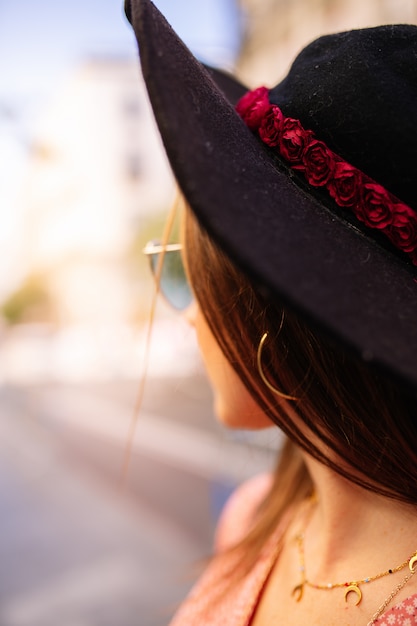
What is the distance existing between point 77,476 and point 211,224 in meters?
4.66

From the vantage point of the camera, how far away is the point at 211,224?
389 millimetres

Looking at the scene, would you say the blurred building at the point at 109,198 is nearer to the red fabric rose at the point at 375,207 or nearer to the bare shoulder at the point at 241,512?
the bare shoulder at the point at 241,512

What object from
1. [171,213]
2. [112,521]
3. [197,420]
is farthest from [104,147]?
[171,213]

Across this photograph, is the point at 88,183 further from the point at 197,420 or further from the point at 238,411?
the point at 238,411

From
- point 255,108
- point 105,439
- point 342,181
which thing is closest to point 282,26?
point 105,439

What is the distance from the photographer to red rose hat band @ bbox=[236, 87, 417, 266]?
530 millimetres

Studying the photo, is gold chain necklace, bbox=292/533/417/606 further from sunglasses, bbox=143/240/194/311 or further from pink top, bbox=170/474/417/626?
sunglasses, bbox=143/240/194/311

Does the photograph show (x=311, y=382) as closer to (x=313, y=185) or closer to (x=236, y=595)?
(x=313, y=185)

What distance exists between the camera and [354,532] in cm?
72

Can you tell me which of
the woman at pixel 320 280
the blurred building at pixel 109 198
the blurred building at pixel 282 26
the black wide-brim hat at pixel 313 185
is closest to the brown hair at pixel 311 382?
the woman at pixel 320 280

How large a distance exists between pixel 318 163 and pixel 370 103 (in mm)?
70

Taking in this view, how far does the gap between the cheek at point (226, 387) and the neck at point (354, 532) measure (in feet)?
0.37

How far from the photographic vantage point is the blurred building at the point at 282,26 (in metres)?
10.2

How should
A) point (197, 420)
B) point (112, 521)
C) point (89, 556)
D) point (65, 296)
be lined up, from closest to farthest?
point (89, 556)
point (112, 521)
point (197, 420)
point (65, 296)
